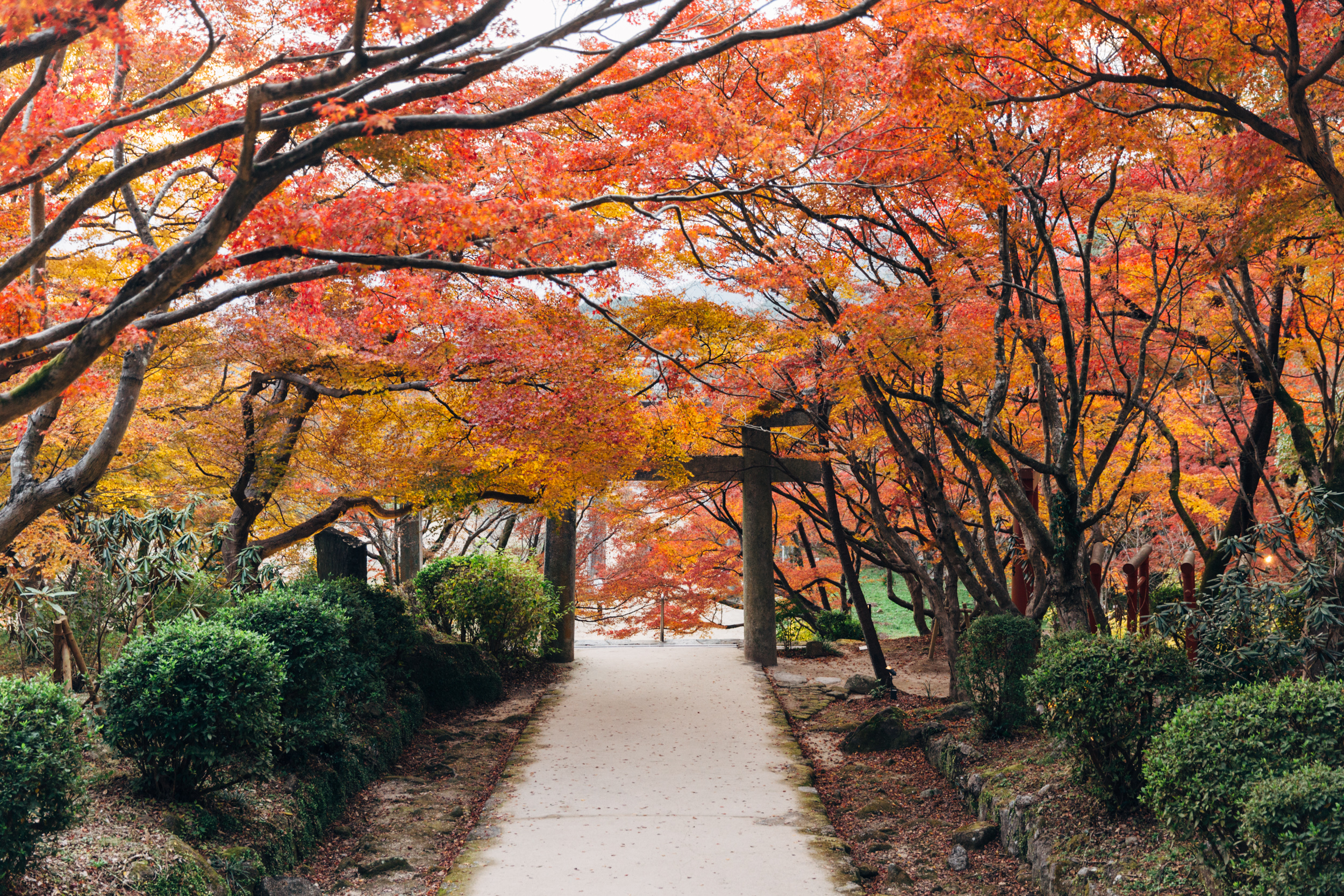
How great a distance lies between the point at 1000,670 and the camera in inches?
255

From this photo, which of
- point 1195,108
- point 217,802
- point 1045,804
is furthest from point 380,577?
point 1195,108

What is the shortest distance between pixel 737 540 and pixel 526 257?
1237 centimetres

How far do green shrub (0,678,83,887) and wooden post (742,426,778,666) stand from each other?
9117 mm

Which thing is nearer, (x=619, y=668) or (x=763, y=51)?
(x=763, y=51)

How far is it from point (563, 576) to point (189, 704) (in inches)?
311

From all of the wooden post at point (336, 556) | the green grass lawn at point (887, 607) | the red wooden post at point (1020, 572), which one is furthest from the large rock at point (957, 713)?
the green grass lawn at point (887, 607)

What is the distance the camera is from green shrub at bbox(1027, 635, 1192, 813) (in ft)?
14.7

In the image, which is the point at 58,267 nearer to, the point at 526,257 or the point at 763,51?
the point at 526,257

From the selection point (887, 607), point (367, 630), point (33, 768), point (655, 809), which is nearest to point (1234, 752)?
point (655, 809)

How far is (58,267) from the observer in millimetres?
7320

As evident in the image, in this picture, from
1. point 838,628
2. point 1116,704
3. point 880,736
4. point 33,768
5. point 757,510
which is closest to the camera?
point 33,768

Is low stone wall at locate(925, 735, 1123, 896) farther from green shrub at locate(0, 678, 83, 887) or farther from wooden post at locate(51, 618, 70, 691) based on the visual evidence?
wooden post at locate(51, 618, 70, 691)

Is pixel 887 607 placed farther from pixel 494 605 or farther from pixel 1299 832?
pixel 1299 832

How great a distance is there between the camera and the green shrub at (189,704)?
4348 millimetres
